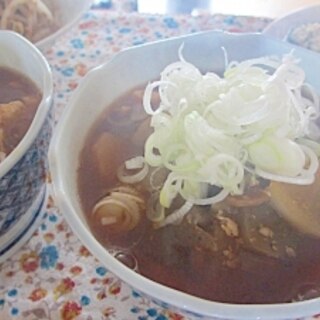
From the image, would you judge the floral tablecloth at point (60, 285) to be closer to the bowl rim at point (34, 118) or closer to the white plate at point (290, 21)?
the bowl rim at point (34, 118)

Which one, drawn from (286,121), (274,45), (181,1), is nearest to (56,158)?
(286,121)

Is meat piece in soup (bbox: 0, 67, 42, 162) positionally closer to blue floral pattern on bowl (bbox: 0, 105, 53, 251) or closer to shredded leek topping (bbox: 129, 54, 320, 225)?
blue floral pattern on bowl (bbox: 0, 105, 53, 251)

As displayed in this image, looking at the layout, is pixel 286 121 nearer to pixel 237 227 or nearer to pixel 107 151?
pixel 237 227

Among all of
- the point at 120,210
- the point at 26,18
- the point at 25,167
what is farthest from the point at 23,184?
the point at 26,18

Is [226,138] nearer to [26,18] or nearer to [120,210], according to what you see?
[120,210]

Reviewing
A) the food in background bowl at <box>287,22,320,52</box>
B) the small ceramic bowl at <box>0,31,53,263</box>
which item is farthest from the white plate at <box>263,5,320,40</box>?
the small ceramic bowl at <box>0,31,53,263</box>

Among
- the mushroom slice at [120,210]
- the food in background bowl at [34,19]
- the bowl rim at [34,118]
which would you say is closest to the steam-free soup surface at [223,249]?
the mushroom slice at [120,210]
